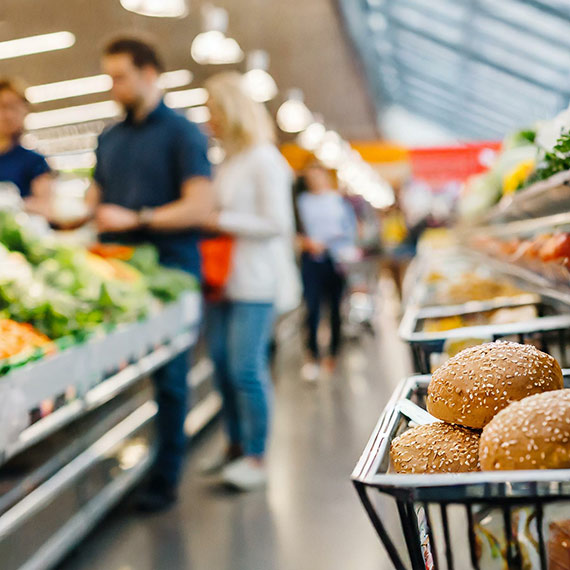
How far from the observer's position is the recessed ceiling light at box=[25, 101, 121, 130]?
12055 mm

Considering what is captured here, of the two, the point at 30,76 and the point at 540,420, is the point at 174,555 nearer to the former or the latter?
the point at 540,420

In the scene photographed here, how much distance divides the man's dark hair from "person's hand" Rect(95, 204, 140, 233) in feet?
2.01

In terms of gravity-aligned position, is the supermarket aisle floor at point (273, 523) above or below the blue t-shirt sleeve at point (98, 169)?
below

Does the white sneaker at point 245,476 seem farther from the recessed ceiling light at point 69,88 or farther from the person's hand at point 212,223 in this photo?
the recessed ceiling light at point 69,88

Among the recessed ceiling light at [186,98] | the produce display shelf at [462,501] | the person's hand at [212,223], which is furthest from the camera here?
the recessed ceiling light at [186,98]

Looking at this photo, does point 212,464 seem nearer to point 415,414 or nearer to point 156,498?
point 156,498

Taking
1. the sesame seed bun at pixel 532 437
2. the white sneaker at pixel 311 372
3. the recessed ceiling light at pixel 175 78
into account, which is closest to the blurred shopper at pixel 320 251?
the white sneaker at pixel 311 372

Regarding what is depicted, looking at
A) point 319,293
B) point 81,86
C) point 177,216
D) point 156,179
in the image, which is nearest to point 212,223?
point 177,216

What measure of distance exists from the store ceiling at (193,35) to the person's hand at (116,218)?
3.23 m

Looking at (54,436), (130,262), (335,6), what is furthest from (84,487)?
(335,6)

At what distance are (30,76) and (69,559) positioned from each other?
336 inches

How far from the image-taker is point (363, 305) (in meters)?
9.50

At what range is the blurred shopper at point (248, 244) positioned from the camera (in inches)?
124

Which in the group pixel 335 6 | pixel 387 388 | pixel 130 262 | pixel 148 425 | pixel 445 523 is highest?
pixel 335 6
